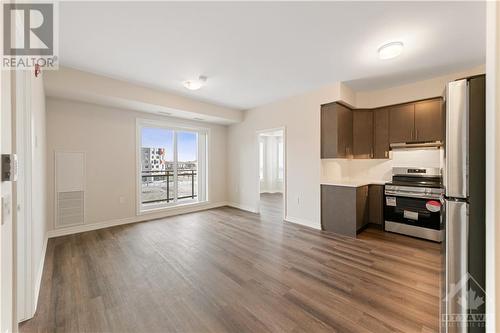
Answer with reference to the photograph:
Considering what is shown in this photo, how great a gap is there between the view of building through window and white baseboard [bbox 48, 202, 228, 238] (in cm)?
31

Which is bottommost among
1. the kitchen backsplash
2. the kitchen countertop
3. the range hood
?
the kitchen countertop

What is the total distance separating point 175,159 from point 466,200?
517 cm

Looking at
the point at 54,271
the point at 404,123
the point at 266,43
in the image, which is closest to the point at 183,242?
the point at 54,271

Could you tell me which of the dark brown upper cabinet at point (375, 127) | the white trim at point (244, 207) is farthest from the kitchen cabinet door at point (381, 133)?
the white trim at point (244, 207)

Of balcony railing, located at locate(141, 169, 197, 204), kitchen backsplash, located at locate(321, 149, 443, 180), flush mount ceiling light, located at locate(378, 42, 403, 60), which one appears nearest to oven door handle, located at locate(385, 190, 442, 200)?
kitchen backsplash, located at locate(321, 149, 443, 180)

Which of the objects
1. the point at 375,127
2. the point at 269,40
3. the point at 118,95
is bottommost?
the point at 375,127

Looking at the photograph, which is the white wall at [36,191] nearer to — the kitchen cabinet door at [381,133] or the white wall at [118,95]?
the white wall at [118,95]

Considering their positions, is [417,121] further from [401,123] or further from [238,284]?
[238,284]

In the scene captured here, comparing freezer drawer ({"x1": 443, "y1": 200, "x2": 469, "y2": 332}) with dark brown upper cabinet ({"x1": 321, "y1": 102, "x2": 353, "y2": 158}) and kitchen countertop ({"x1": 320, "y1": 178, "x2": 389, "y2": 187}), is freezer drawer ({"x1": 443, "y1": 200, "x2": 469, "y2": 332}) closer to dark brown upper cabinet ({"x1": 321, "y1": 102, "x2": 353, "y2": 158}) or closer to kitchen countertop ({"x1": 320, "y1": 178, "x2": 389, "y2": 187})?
kitchen countertop ({"x1": 320, "y1": 178, "x2": 389, "y2": 187})

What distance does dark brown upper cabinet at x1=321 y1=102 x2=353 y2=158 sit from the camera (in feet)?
12.3

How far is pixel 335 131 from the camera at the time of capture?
3.74 m

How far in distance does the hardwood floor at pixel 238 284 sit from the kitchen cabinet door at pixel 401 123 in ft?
5.82

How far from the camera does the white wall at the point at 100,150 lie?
11.7 feet

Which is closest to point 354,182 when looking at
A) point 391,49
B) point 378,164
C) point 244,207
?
point 378,164
